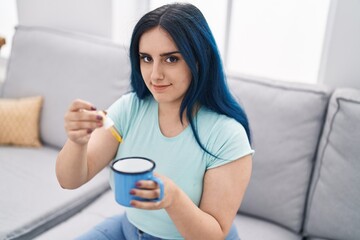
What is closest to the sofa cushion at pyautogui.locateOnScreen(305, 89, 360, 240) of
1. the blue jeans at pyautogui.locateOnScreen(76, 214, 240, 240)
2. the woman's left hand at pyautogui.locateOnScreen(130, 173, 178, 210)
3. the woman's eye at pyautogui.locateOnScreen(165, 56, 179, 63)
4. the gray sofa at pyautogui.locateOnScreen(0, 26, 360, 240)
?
the gray sofa at pyautogui.locateOnScreen(0, 26, 360, 240)

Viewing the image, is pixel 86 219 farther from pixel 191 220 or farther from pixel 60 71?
pixel 60 71

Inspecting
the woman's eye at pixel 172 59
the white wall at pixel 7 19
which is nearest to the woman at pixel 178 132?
the woman's eye at pixel 172 59

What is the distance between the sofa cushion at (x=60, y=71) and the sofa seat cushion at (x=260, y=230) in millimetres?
765

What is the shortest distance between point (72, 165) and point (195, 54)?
434 millimetres

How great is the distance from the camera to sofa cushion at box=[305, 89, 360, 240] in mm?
1341

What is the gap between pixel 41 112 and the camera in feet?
6.43

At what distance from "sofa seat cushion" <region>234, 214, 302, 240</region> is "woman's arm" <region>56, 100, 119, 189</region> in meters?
0.58

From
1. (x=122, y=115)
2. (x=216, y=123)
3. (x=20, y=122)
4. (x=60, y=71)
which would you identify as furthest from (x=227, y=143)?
(x=20, y=122)

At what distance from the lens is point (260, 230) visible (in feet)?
4.74

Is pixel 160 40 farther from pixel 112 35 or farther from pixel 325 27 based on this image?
pixel 112 35

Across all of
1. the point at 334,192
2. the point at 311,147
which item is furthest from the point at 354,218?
the point at 311,147

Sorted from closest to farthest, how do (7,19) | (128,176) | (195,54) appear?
1. (128,176)
2. (195,54)
3. (7,19)

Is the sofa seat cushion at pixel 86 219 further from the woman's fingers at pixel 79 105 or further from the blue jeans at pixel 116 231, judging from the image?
the woman's fingers at pixel 79 105

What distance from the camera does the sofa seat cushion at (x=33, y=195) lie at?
1.41m
